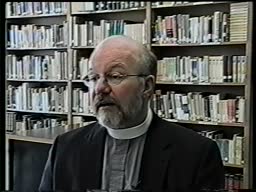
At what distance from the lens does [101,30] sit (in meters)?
Answer: 3.99

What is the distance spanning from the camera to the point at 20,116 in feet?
15.3

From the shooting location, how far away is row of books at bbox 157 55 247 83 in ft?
10.8

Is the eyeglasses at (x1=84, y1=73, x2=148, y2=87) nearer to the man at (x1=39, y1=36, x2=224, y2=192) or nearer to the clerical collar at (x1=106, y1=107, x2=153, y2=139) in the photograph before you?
the man at (x1=39, y1=36, x2=224, y2=192)

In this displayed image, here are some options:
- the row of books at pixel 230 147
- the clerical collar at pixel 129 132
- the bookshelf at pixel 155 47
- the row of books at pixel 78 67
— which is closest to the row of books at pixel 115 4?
the clerical collar at pixel 129 132

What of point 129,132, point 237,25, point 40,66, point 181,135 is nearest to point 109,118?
point 129,132

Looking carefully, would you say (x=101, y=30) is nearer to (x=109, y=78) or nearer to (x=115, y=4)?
(x=109, y=78)

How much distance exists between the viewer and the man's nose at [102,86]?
3.74 feet

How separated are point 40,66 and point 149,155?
3457 millimetres

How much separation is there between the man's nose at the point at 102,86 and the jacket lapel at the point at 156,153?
0.21 metres

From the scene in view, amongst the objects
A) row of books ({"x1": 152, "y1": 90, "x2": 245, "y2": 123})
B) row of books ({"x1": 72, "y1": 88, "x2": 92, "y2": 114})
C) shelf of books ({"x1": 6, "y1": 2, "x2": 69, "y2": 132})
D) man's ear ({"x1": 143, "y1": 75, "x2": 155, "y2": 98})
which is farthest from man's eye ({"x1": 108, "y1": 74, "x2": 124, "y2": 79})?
shelf of books ({"x1": 6, "y1": 2, "x2": 69, "y2": 132})

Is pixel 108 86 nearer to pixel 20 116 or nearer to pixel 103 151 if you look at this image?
pixel 103 151

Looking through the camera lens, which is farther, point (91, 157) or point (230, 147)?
point (230, 147)

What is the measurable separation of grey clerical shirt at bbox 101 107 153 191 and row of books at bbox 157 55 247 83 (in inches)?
75.2

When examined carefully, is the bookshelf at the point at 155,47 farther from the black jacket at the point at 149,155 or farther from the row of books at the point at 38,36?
the black jacket at the point at 149,155
